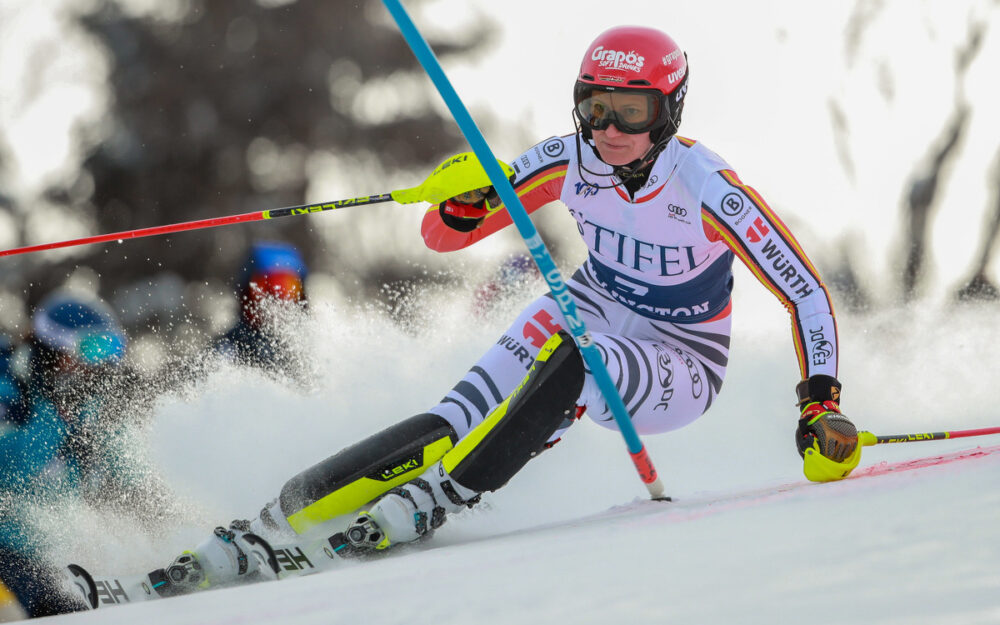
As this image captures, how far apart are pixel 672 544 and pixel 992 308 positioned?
256 inches

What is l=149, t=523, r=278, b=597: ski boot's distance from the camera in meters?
2.15

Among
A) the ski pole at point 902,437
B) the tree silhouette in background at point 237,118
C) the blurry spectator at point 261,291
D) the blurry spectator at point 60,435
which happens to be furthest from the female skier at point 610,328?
the tree silhouette in background at point 237,118

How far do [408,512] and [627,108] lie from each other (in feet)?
3.66

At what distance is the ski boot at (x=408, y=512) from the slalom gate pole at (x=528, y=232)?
1.33ft

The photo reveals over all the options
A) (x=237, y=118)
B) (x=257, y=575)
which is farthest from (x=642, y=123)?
(x=237, y=118)

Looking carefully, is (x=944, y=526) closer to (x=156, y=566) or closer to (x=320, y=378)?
(x=156, y=566)

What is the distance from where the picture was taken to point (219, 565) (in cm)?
219

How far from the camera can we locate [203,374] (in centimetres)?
410

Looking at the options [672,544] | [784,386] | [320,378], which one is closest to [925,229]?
[784,386]

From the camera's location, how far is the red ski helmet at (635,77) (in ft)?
7.58

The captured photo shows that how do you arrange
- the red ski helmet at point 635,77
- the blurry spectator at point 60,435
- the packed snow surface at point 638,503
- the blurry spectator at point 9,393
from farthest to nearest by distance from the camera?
the blurry spectator at point 9,393 < the blurry spectator at point 60,435 < the red ski helmet at point 635,77 < the packed snow surface at point 638,503

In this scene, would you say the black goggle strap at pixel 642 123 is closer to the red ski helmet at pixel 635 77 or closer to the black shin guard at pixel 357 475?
the red ski helmet at pixel 635 77

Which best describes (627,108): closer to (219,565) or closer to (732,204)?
(732,204)

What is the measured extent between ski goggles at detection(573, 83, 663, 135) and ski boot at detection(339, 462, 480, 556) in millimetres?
951
